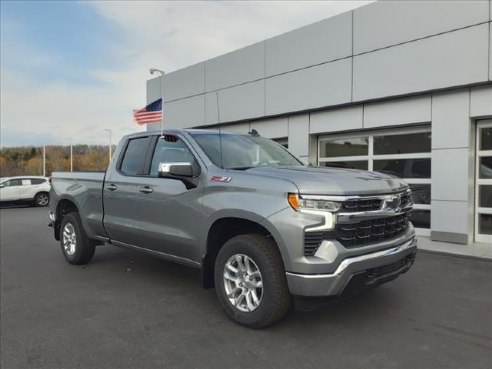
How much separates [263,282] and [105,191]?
3.03 metres

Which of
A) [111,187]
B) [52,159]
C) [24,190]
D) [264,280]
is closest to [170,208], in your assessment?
[111,187]

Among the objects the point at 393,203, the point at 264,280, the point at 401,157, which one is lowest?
the point at 264,280

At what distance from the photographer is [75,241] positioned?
6984 millimetres

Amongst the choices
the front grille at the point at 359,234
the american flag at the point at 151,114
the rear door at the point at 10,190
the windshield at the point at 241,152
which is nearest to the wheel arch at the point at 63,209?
the american flag at the point at 151,114

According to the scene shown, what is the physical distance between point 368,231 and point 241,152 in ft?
5.85

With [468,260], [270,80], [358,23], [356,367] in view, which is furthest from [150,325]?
[270,80]

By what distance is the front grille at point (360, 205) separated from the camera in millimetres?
3904

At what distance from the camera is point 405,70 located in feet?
30.6

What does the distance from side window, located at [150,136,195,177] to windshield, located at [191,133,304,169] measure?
7.3 inches

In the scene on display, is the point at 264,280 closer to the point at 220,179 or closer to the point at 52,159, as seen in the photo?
the point at 220,179

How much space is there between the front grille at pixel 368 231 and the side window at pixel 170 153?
1.90 m

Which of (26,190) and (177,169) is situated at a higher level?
(177,169)

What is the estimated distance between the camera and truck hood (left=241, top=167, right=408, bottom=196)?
3.88 metres

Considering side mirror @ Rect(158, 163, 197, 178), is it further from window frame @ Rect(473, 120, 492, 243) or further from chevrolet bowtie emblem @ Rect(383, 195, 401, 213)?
window frame @ Rect(473, 120, 492, 243)
